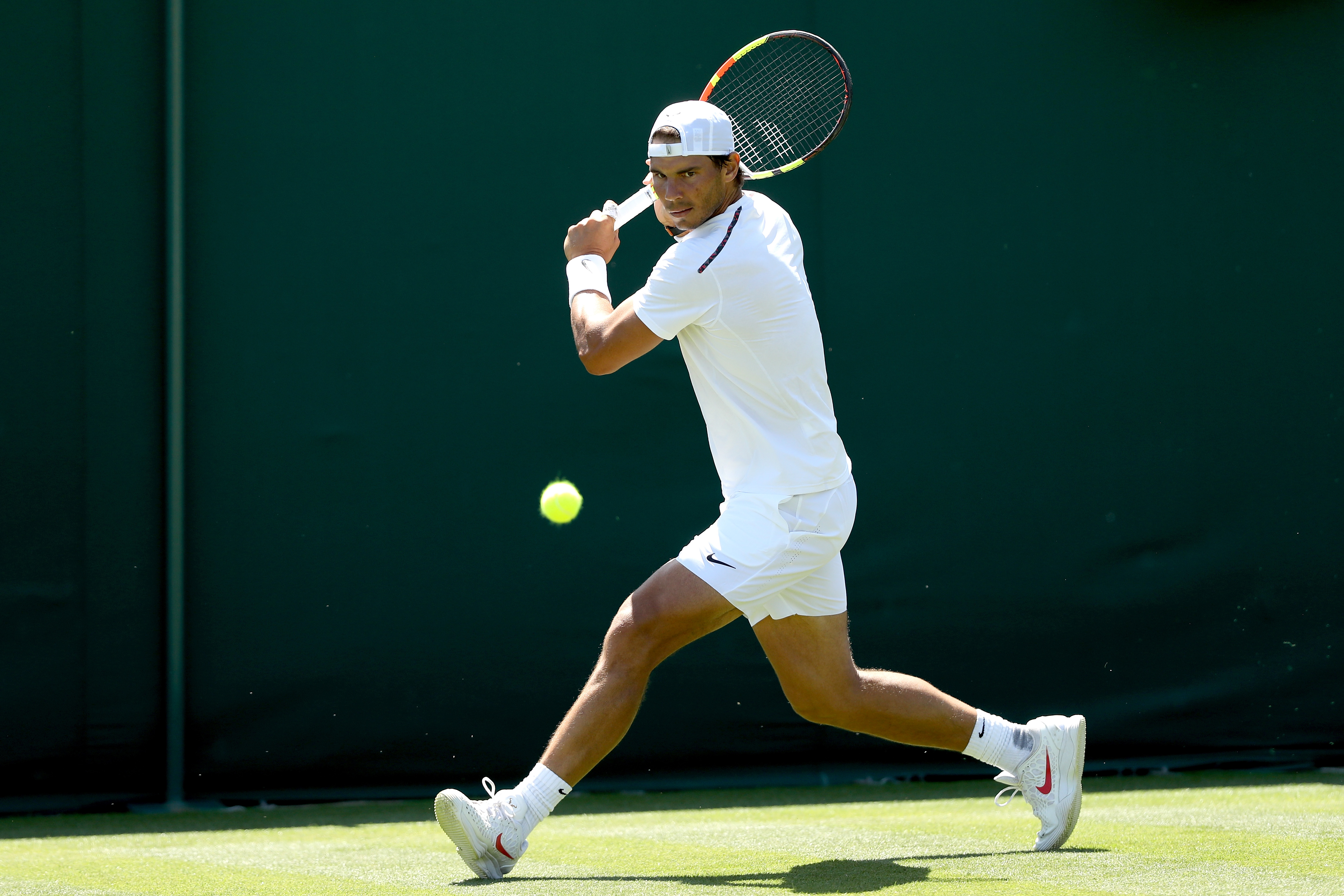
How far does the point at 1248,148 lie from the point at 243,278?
3.16 metres

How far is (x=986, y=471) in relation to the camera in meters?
4.80

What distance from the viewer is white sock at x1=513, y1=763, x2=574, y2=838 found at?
9.73 feet

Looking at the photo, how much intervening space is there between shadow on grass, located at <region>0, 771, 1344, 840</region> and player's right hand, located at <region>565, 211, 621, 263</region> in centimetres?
181

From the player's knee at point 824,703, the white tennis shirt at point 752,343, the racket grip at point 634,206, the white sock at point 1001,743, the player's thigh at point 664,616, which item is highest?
the racket grip at point 634,206

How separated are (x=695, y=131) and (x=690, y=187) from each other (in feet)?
0.36

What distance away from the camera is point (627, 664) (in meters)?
3.02

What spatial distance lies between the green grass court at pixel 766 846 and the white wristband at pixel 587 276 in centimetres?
117

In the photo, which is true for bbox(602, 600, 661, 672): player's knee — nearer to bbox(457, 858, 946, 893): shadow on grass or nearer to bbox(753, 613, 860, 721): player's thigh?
bbox(753, 613, 860, 721): player's thigh

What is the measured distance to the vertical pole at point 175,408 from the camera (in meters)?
4.49

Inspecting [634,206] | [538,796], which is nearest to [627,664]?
[538,796]

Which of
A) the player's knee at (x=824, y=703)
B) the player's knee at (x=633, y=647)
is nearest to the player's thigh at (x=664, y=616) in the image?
the player's knee at (x=633, y=647)

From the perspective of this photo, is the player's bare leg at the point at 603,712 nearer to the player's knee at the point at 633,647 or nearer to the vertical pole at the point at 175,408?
the player's knee at the point at 633,647

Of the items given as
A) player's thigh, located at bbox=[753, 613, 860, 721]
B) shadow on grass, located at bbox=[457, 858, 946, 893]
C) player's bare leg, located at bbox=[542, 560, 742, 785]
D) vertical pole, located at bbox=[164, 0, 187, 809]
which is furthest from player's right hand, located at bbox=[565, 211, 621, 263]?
vertical pole, located at bbox=[164, 0, 187, 809]

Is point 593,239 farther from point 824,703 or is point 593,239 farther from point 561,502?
point 561,502
